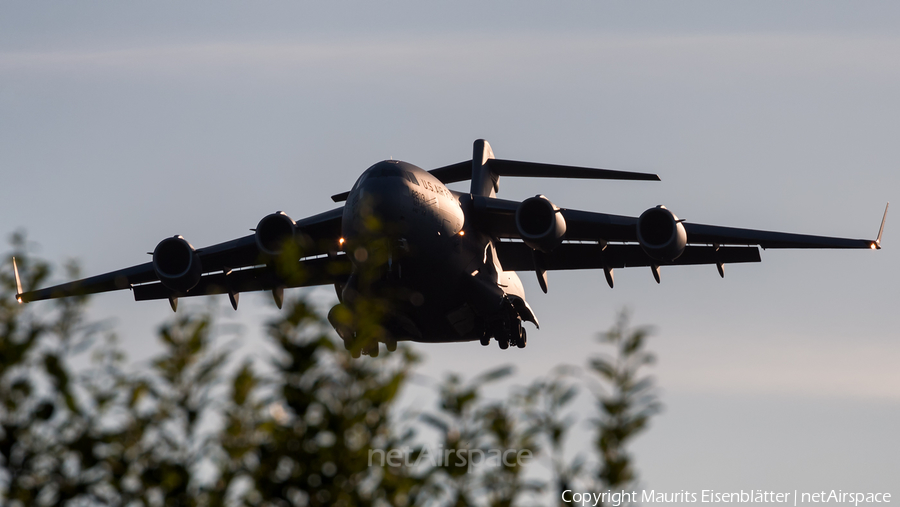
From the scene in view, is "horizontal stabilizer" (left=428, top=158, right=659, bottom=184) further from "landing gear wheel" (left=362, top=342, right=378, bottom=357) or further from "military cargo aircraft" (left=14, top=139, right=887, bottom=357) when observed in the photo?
"landing gear wheel" (left=362, top=342, right=378, bottom=357)

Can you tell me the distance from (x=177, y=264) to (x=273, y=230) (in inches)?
95.8

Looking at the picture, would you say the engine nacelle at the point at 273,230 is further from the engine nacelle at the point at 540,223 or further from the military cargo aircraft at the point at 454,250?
the engine nacelle at the point at 540,223

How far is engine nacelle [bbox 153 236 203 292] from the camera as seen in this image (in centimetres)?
2075

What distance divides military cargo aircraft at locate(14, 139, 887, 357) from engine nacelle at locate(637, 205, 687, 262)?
0.02m

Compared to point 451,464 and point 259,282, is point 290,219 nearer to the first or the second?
point 259,282

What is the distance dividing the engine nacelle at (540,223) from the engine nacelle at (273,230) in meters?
4.18

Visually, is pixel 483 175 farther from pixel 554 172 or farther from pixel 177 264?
pixel 177 264

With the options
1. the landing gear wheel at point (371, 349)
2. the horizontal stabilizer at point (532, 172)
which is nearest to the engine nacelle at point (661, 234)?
the horizontal stabilizer at point (532, 172)

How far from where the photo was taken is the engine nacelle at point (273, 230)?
773 inches

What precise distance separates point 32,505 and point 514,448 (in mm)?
2282

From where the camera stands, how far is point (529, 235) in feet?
64.2

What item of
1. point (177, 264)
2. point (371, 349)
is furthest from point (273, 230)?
point (371, 349)

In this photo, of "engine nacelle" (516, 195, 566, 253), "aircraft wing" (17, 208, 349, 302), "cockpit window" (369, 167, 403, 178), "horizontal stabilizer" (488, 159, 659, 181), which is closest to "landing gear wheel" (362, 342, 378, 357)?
"cockpit window" (369, 167, 403, 178)

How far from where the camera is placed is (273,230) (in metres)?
19.7
